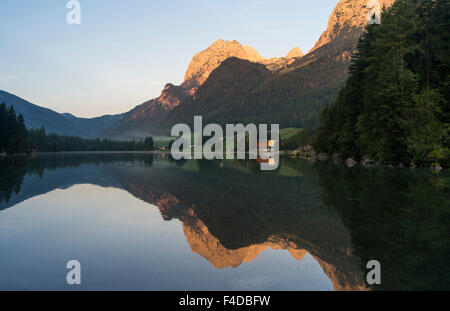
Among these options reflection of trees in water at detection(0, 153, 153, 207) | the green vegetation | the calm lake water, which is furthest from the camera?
the green vegetation

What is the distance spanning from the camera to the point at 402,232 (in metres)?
11.9

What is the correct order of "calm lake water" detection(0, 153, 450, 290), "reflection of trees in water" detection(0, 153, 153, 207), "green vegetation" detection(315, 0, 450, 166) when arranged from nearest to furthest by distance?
1. "calm lake water" detection(0, 153, 450, 290)
2. "reflection of trees in water" detection(0, 153, 153, 207)
3. "green vegetation" detection(315, 0, 450, 166)

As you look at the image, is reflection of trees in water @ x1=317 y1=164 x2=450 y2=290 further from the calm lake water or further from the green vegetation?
the green vegetation

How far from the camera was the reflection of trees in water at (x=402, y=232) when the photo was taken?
781 centimetres

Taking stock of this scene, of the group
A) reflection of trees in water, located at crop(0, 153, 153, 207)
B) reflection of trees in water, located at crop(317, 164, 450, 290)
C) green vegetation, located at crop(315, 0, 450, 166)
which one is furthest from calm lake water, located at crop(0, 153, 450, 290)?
green vegetation, located at crop(315, 0, 450, 166)

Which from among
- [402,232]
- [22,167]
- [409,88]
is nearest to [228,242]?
[402,232]

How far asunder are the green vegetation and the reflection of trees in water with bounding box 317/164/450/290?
2938 cm

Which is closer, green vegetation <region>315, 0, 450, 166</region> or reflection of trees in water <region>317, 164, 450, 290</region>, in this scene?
reflection of trees in water <region>317, 164, 450, 290</region>

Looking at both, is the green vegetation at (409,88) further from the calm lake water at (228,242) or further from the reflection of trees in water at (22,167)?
the reflection of trees in water at (22,167)

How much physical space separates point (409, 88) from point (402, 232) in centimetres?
4514

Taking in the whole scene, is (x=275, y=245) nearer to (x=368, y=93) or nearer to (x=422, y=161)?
(x=422, y=161)

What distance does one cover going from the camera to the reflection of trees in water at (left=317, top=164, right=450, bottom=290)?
7807 mm

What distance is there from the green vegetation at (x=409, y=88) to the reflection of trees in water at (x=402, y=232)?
2938 centimetres
